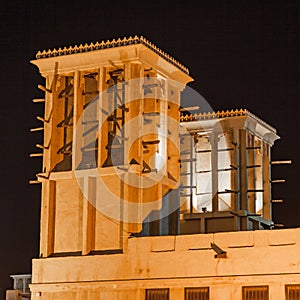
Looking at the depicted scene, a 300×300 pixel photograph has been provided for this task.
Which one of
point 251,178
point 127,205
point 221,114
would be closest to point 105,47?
point 127,205

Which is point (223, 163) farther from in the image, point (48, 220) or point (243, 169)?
point (48, 220)

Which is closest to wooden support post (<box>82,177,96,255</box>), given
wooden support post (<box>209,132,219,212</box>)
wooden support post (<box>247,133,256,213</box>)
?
wooden support post (<box>209,132,219,212</box>)

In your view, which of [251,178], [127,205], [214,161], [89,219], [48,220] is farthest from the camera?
[251,178]

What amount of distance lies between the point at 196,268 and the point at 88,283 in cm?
488

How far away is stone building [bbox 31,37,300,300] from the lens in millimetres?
35469

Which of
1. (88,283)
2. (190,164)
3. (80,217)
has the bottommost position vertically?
(88,283)

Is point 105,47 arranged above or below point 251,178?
above

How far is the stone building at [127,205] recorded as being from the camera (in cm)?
3547

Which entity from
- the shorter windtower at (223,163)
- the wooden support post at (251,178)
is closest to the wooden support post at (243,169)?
the shorter windtower at (223,163)

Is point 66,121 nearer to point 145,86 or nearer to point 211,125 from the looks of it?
point 145,86

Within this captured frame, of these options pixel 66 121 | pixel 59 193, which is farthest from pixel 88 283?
pixel 66 121

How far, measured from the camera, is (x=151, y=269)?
3694cm

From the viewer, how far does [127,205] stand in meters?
38.7

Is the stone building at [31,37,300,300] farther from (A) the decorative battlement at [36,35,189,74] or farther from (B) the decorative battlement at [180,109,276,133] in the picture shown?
(B) the decorative battlement at [180,109,276,133]
